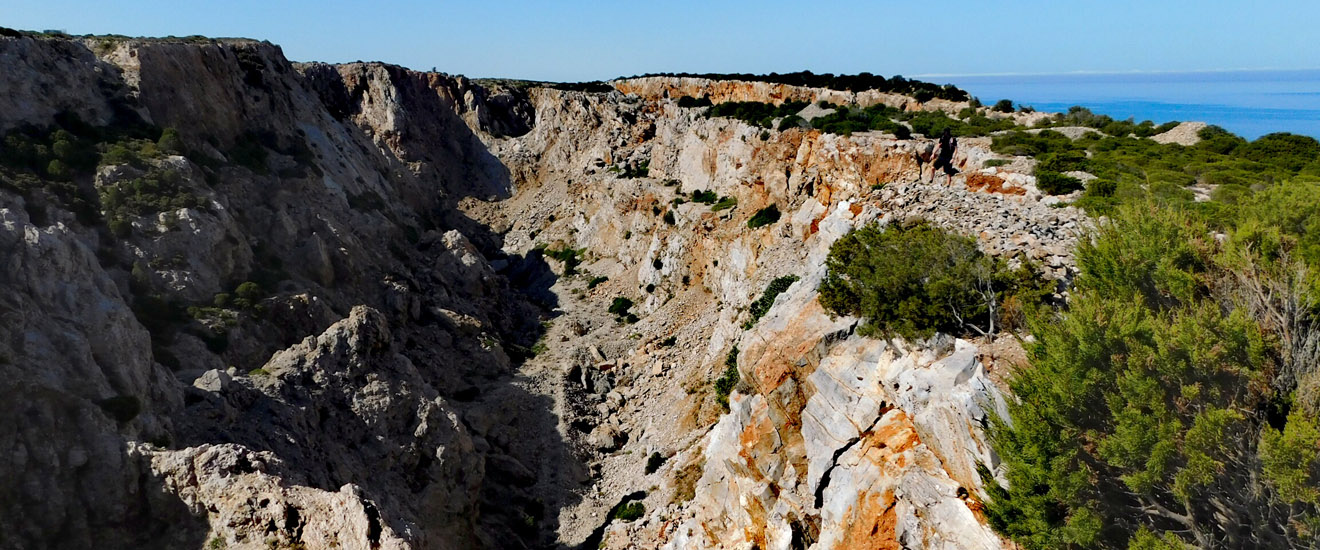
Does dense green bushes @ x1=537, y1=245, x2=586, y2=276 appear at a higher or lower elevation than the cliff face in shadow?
lower

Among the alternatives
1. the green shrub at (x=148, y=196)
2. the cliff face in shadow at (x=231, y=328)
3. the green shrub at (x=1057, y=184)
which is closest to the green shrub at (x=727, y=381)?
the cliff face in shadow at (x=231, y=328)

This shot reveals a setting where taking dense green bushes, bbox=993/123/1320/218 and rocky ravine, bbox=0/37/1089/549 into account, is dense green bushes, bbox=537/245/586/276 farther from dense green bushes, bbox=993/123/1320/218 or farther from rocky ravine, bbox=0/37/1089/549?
dense green bushes, bbox=993/123/1320/218

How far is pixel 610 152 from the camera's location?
6550 cm

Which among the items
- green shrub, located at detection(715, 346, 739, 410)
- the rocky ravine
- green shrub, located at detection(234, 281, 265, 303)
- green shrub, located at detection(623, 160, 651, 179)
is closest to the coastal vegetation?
the rocky ravine

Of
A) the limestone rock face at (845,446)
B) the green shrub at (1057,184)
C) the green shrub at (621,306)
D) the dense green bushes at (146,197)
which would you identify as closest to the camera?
the limestone rock face at (845,446)

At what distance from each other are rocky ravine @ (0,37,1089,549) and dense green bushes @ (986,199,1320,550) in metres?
1.90

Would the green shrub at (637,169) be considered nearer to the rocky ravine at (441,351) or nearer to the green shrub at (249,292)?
the rocky ravine at (441,351)

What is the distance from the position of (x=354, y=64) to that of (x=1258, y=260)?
83183mm

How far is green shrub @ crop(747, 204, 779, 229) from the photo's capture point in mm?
40281

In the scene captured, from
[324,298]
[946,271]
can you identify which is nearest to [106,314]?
[324,298]

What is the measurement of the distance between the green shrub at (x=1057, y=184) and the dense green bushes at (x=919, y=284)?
536 centimetres

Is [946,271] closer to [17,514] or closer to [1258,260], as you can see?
[1258,260]

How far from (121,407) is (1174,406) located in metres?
27.8

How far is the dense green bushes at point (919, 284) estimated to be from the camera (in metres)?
19.1
